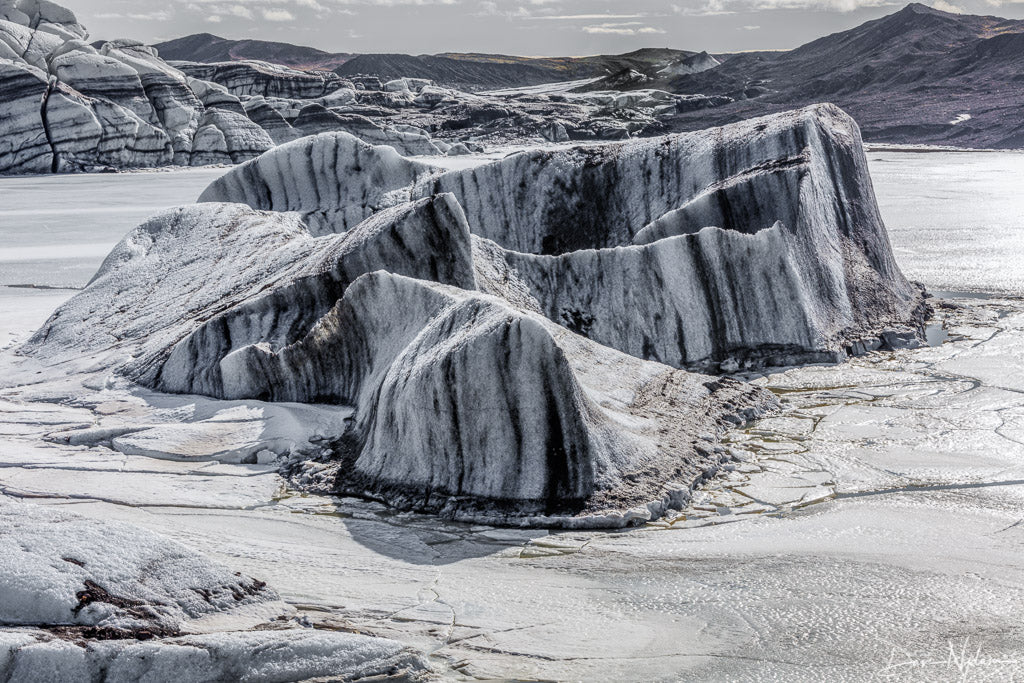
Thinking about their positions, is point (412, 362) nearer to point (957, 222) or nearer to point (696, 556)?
point (696, 556)

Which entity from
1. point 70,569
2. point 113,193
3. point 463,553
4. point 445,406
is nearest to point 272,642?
point 70,569

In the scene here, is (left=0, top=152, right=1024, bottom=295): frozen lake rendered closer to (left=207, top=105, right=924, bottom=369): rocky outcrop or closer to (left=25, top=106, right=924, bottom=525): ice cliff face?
(left=25, top=106, right=924, bottom=525): ice cliff face

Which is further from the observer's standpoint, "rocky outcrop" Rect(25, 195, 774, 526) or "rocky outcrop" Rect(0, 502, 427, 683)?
"rocky outcrop" Rect(25, 195, 774, 526)

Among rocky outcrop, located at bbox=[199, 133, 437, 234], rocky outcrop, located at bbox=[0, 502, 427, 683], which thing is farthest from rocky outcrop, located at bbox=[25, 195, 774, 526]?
rocky outcrop, located at bbox=[199, 133, 437, 234]

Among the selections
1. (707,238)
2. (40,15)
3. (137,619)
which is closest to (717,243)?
(707,238)
